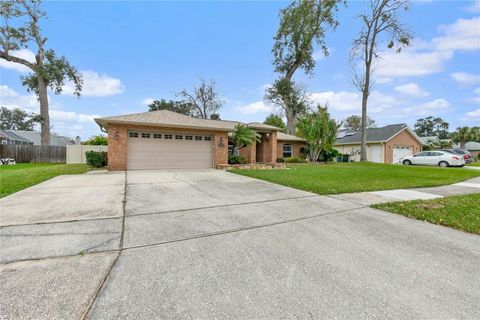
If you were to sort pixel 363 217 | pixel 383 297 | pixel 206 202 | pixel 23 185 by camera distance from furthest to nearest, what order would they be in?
pixel 23 185, pixel 206 202, pixel 363 217, pixel 383 297

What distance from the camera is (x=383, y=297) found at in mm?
1970

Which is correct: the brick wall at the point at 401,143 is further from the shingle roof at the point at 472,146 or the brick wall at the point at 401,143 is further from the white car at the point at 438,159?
the shingle roof at the point at 472,146

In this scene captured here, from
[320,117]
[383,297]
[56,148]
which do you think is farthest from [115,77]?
[383,297]

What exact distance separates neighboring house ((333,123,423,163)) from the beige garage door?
64.0ft

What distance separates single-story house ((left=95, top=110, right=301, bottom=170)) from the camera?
456 inches

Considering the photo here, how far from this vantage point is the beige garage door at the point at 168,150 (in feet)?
39.8

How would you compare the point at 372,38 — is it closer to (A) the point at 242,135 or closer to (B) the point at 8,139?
(A) the point at 242,135

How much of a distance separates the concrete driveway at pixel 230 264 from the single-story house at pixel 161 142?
24.3 ft

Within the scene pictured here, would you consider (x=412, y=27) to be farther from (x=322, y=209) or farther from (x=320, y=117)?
(x=322, y=209)

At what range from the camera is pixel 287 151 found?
2056cm

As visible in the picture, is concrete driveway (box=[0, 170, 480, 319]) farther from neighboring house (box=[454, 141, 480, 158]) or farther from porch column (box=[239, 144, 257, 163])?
neighboring house (box=[454, 141, 480, 158])

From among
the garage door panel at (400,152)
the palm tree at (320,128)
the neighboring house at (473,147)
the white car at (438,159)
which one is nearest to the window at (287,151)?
the palm tree at (320,128)

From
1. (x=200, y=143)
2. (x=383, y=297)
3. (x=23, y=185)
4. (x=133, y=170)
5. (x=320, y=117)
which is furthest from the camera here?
(x=320, y=117)

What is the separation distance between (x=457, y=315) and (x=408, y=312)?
38cm
